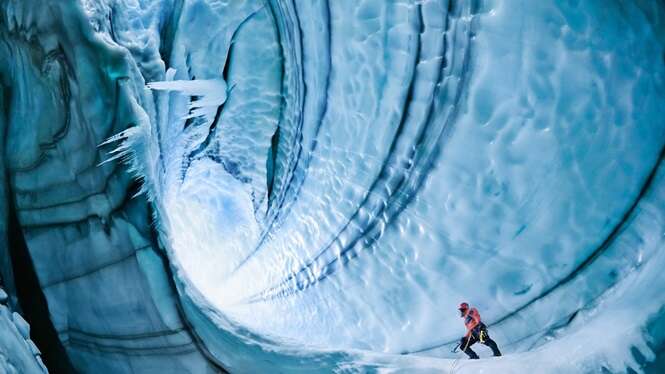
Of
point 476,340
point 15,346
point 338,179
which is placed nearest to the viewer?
point 15,346

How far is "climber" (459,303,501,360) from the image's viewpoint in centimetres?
107

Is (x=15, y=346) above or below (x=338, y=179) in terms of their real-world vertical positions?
below

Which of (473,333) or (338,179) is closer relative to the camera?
(473,333)

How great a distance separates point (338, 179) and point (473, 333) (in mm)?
429

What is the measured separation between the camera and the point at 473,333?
3.56 feet

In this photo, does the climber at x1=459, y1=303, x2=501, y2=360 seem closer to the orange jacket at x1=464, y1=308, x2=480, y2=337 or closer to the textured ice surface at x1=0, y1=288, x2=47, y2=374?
the orange jacket at x1=464, y1=308, x2=480, y2=337

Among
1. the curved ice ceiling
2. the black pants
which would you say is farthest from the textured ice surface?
the black pants

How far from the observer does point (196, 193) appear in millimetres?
1339

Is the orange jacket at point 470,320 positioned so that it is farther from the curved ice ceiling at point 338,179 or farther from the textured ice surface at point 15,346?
the textured ice surface at point 15,346

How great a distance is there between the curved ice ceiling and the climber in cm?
3

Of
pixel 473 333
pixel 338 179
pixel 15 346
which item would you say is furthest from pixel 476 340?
pixel 15 346

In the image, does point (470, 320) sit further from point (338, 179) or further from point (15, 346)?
point (15, 346)

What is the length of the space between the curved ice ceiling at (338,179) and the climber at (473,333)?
3cm

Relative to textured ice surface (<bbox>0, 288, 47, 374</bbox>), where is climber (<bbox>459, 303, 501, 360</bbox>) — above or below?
below
